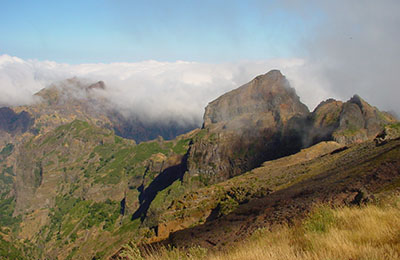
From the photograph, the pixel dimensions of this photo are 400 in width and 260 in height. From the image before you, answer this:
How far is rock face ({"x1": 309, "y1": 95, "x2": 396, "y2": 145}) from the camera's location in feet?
439

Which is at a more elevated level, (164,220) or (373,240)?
(373,240)

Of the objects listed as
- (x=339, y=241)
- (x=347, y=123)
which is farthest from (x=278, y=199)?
(x=347, y=123)

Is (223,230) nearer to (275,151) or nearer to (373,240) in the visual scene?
(373,240)

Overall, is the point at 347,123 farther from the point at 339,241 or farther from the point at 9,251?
the point at 9,251

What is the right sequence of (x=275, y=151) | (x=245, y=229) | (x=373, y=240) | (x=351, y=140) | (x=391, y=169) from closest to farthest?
(x=373, y=240) → (x=245, y=229) → (x=391, y=169) → (x=351, y=140) → (x=275, y=151)

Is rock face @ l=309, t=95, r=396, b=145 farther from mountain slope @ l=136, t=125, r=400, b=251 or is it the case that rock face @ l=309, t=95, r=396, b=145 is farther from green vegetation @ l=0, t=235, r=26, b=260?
green vegetation @ l=0, t=235, r=26, b=260

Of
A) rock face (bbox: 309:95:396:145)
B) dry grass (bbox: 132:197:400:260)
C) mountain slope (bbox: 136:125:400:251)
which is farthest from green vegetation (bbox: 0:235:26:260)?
dry grass (bbox: 132:197:400:260)

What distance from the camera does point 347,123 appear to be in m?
140

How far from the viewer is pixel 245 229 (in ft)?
73.8

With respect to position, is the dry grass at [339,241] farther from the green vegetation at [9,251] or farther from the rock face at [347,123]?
the green vegetation at [9,251]

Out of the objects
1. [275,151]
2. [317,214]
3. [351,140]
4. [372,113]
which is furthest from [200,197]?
[275,151]

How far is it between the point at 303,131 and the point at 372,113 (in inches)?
1440

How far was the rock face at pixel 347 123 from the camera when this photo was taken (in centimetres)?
13382

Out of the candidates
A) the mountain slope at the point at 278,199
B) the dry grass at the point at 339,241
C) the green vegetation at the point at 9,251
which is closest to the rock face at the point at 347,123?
the mountain slope at the point at 278,199
